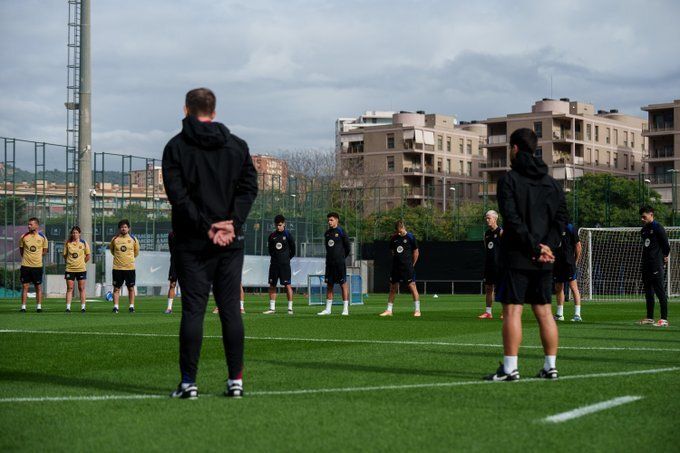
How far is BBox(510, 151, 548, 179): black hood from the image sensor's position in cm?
843

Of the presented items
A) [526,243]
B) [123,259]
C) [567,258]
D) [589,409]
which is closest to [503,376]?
[526,243]

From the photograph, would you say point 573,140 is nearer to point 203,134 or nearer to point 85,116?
point 85,116

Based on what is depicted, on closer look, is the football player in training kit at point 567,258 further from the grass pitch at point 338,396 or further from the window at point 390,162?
the window at point 390,162

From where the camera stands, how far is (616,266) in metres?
41.7

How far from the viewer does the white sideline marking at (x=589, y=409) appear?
6193mm

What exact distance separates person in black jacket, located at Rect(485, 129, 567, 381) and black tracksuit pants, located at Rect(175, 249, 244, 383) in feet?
7.24

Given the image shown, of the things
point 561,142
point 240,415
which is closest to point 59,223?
point 240,415

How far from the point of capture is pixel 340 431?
5.79 m

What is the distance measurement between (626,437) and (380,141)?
11719cm

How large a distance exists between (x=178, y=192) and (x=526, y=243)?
9.15 ft

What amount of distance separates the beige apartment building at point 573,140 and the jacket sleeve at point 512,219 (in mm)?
96965

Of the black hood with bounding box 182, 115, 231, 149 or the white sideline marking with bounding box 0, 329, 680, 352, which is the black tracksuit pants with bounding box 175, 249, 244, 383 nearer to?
the black hood with bounding box 182, 115, 231, 149

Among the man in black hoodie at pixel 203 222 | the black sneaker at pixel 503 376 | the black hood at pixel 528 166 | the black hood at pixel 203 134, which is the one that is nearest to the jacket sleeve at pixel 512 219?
the black hood at pixel 528 166

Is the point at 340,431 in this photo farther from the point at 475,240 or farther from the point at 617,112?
the point at 617,112
